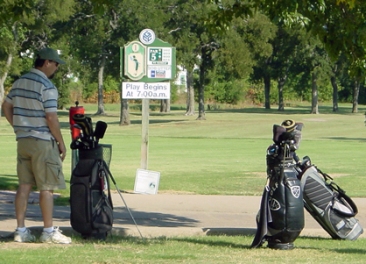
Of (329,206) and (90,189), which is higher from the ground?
(90,189)

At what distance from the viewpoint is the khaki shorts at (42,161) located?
25.4 feet

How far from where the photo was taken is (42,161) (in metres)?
7.75

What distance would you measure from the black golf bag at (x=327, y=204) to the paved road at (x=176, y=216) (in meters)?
0.64

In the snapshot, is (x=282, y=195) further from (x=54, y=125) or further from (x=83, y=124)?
(x=54, y=125)

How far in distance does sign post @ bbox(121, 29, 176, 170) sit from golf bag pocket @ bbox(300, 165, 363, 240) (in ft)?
21.8

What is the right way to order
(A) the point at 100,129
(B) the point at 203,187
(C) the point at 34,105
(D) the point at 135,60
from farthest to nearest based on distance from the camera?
(B) the point at 203,187 < (D) the point at 135,60 < (A) the point at 100,129 < (C) the point at 34,105

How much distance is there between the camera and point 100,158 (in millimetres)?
8008

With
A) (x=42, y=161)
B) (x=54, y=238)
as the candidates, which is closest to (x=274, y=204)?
(x=54, y=238)

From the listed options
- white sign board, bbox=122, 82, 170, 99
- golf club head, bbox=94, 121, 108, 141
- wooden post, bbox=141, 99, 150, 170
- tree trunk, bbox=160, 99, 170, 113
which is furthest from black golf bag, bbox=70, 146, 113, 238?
tree trunk, bbox=160, 99, 170, 113

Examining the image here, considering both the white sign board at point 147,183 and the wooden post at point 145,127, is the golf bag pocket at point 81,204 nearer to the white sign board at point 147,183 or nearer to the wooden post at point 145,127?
the white sign board at point 147,183

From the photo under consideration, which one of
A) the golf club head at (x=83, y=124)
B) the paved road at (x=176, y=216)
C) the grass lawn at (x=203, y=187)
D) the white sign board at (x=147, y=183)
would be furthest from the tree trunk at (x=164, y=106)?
the golf club head at (x=83, y=124)

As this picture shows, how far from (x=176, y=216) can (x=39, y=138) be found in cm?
398

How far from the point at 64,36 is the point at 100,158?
4546 cm

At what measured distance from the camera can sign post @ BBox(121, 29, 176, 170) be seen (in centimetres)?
1476
